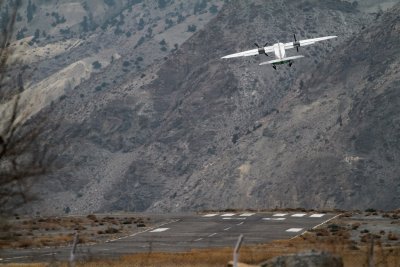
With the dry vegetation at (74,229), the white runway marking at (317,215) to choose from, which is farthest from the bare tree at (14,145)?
the white runway marking at (317,215)

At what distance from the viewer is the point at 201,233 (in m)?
81.6

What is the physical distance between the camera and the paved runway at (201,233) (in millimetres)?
66194

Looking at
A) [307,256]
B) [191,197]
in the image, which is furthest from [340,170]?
[307,256]

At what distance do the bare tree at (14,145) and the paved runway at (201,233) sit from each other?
35173 millimetres

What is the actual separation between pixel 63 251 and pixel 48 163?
146ft

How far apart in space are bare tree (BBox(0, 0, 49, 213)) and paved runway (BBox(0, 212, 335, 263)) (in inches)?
1385

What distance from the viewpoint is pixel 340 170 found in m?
182

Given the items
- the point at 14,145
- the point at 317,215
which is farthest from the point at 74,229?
the point at 14,145

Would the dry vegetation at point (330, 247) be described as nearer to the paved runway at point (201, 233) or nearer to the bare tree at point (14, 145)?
the paved runway at point (201, 233)

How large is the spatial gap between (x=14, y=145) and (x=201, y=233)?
60.0m

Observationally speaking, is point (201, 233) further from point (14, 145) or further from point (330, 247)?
point (14, 145)

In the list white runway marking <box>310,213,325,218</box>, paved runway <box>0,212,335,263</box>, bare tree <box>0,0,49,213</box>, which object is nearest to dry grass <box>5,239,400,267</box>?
paved runway <box>0,212,335,263</box>

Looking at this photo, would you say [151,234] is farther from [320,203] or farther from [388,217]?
[320,203]

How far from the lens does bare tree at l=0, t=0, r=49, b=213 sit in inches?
871
